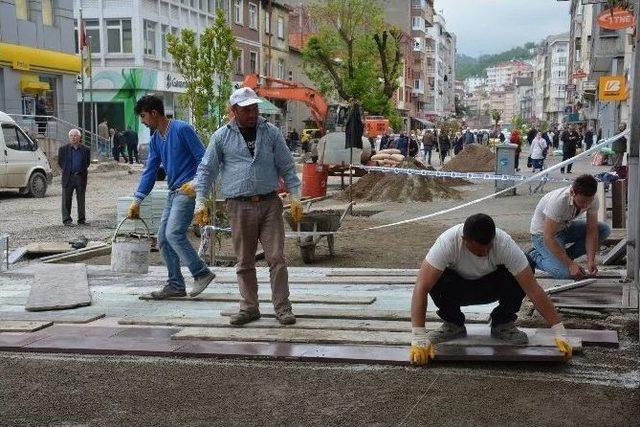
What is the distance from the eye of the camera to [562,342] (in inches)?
201

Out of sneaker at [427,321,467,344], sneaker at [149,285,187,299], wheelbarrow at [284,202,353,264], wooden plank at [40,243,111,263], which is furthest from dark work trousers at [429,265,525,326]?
wooden plank at [40,243,111,263]

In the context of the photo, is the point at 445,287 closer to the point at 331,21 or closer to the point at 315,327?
the point at 315,327

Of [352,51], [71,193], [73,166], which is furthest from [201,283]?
[352,51]

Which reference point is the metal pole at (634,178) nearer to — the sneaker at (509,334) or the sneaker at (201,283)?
the sneaker at (509,334)

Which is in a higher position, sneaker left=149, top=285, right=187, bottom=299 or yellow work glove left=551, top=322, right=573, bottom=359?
yellow work glove left=551, top=322, right=573, bottom=359

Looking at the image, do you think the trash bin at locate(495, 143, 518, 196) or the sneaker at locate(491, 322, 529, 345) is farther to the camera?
the trash bin at locate(495, 143, 518, 196)

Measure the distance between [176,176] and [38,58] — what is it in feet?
93.5

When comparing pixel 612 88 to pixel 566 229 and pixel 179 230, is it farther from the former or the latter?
pixel 179 230

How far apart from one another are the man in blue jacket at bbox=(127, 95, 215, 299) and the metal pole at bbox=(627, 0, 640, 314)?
364 centimetres

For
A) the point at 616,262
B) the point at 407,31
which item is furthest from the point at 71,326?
the point at 407,31

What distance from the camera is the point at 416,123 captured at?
105500mm

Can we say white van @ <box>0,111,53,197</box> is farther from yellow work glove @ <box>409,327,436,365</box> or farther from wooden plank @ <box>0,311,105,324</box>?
yellow work glove @ <box>409,327,436,365</box>

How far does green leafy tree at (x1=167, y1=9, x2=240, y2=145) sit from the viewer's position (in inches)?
409

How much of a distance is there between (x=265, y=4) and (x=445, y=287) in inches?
2152
